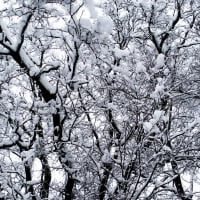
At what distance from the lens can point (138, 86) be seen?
511 centimetres

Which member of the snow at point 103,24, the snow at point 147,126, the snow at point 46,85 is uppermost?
the snow at point 103,24

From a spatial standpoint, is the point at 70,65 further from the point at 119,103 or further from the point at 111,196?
the point at 111,196

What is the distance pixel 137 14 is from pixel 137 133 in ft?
15.8

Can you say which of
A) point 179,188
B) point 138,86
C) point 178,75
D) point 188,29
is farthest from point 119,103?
point 188,29

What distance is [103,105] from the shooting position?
18.3ft

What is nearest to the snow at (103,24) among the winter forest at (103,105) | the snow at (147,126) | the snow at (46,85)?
the winter forest at (103,105)

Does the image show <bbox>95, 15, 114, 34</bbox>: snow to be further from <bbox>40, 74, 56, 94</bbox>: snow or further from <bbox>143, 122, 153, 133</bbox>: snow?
<bbox>40, 74, 56, 94</bbox>: snow

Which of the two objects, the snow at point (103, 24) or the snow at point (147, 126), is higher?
the snow at point (103, 24)

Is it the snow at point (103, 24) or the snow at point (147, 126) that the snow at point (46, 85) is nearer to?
the snow at point (103, 24)

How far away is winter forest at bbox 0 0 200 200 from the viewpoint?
436 centimetres

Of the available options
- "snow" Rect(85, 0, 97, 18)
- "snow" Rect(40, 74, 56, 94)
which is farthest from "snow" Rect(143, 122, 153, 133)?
"snow" Rect(40, 74, 56, 94)

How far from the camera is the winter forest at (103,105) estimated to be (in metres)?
4.36

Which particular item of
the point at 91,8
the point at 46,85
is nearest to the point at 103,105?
the point at 46,85

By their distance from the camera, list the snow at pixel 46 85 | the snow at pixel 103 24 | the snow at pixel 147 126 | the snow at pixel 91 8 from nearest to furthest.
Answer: the snow at pixel 91 8 → the snow at pixel 147 126 → the snow at pixel 103 24 → the snow at pixel 46 85
